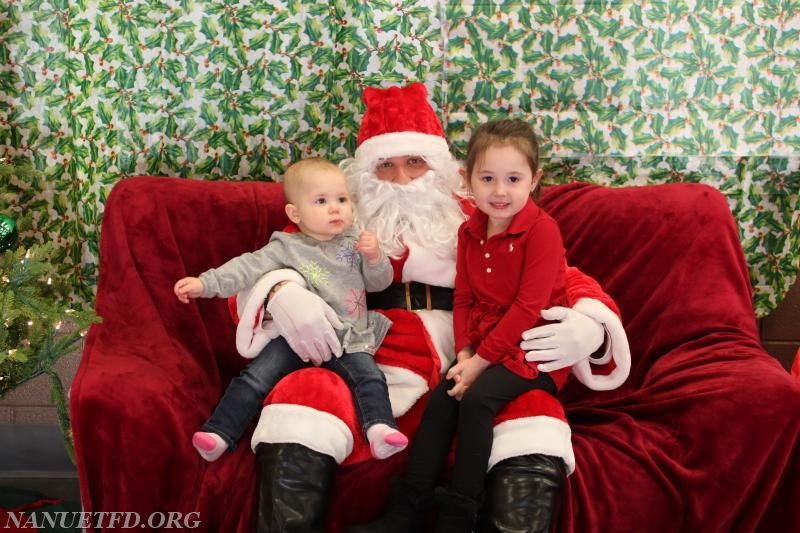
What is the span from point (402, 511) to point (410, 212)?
876mm

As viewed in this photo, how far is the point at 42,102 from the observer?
2.50m

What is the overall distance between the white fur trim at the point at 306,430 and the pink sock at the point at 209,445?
0.07 m

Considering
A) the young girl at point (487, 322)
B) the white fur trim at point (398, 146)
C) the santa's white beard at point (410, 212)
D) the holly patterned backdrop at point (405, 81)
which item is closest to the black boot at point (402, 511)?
the young girl at point (487, 322)

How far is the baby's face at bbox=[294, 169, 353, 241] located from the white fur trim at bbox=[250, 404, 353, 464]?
506mm

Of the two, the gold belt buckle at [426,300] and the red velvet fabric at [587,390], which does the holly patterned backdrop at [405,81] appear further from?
the gold belt buckle at [426,300]

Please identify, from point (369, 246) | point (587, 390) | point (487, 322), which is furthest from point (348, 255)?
point (587, 390)

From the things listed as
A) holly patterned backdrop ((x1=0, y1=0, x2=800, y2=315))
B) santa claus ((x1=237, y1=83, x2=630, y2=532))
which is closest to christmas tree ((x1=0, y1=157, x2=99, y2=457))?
holly patterned backdrop ((x1=0, y1=0, x2=800, y2=315))

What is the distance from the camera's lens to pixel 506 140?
1747 millimetres

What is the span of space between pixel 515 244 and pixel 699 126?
1153 mm

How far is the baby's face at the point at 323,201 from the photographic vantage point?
189cm

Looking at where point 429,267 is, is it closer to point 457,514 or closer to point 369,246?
point 369,246

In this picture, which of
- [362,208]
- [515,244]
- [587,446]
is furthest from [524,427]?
[362,208]

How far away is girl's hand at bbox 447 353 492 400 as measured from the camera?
173 centimetres

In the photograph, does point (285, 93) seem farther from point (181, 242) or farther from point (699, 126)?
point (699, 126)
